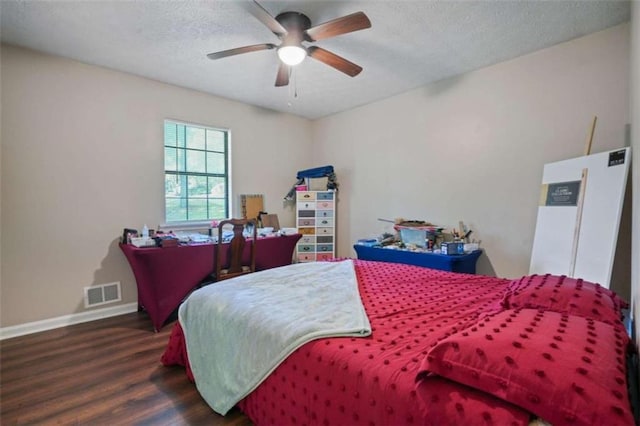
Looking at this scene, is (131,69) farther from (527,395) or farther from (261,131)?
(527,395)

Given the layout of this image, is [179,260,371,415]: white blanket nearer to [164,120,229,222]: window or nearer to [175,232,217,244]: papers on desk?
[175,232,217,244]: papers on desk

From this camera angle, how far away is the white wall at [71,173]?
9.47 ft

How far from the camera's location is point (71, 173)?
3.16m

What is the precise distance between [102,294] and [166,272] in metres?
0.93

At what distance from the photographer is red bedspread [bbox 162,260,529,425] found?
890 mm

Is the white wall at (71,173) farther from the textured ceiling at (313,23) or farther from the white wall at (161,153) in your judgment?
the textured ceiling at (313,23)

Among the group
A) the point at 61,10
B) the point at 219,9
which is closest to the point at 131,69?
the point at 61,10

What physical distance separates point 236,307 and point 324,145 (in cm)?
388

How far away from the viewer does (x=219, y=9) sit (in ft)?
7.63

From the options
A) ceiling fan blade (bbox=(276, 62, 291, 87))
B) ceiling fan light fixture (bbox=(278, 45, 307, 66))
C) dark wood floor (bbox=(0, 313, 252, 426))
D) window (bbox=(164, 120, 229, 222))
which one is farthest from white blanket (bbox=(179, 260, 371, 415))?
window (bbox=(164, 120, 229, 222))

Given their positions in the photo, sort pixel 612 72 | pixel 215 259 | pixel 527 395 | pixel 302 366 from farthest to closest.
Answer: pixel 215 259 → pixel 612 72 → pixel 302 366 → pixel 527 395

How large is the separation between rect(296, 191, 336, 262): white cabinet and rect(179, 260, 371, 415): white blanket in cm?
252

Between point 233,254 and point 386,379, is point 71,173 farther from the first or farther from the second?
point 386,379

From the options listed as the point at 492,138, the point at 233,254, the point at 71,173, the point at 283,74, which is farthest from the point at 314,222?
the point at 71,173
